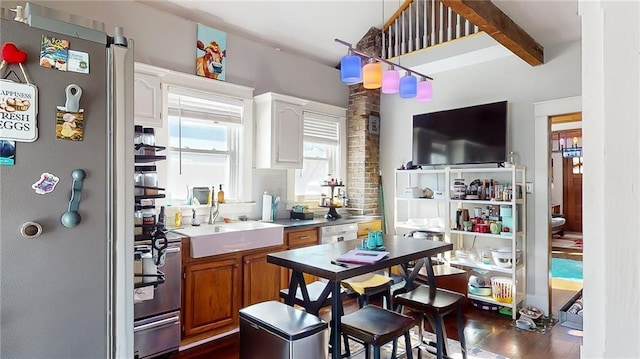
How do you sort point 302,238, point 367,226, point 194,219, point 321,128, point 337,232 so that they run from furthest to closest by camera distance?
point 321,128 → point 367,226 → point 337,232 → point 302,238 → point 194,219

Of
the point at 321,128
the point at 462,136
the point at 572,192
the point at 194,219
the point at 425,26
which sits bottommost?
the point at 194,219

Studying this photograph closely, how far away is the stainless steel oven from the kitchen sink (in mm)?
176

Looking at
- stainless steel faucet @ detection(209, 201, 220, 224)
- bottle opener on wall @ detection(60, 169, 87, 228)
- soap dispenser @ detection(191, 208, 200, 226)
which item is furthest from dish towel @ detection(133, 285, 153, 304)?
bottle opener on wall @ detection(60, 169, 87, 228)

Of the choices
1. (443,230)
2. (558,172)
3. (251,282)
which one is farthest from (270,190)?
(558,172)

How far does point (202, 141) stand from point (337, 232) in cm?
174

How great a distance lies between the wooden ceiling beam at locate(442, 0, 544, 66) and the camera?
2.64 metres

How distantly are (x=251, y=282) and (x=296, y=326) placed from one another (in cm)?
135

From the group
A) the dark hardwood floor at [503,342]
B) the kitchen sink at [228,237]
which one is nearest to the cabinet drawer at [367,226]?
the kitchen sink at [228,237]

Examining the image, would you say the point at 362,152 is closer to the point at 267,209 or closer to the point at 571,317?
the point at 267,209

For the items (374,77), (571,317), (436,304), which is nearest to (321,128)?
(374,77)

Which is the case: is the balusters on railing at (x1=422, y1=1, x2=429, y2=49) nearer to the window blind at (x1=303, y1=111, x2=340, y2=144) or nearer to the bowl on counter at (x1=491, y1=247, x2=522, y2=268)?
the window blind at (x1=303, y1=111, x2=340, y2=144)

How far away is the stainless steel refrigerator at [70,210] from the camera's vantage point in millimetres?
1211

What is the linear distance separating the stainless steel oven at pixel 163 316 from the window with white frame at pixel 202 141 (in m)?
1.00

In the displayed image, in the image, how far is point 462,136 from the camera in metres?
4.08
